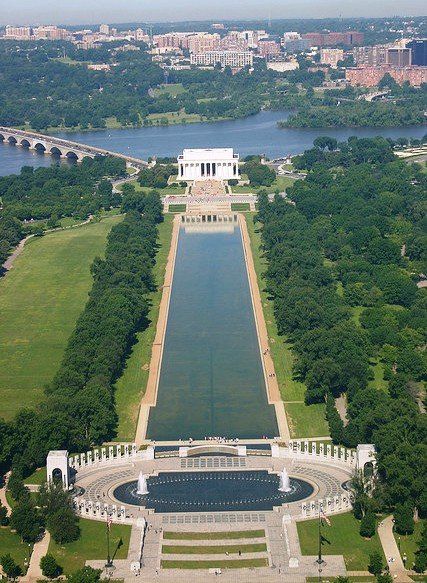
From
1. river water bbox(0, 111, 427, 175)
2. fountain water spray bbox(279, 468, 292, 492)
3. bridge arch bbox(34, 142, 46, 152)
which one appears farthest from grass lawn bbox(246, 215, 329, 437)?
bridge arch bbox(34, 142, 46, 152)

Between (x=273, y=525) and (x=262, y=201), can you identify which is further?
(x=262, y=201)

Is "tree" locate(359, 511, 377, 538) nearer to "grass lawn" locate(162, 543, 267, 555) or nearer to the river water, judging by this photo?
"grass lawn" locate(162, 543, 267, 555)

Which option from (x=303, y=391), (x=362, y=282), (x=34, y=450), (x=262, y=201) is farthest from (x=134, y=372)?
(x=262, y=201)

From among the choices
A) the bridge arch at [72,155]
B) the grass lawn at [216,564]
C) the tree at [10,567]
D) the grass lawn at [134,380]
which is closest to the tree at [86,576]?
the tree at [10,567]

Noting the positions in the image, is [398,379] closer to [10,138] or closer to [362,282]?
[362,282]

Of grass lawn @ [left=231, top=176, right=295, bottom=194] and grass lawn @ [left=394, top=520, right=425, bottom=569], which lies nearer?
grass lawn @ [left=394, top=520, right=425, bottom=569]

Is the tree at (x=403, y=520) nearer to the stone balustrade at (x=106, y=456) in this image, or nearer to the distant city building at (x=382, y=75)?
the stone balustrade at (x=106, y=456)
